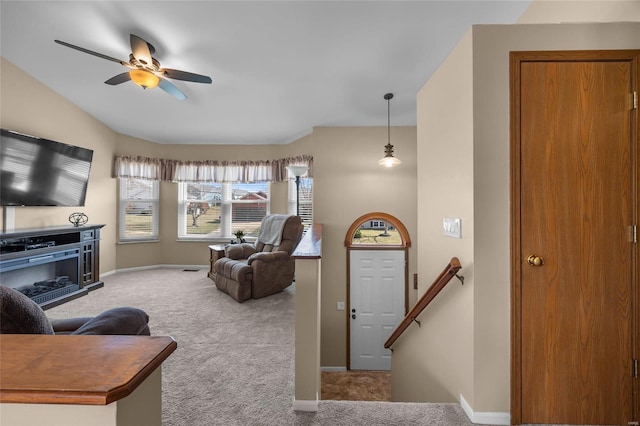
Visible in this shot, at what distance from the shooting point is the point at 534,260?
1.57 m

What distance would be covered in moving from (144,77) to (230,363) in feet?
9.11

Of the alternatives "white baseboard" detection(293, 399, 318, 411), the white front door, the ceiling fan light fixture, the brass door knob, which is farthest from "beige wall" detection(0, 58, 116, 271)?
the brass door knob

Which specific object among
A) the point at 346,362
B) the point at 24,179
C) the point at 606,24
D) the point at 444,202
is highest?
the point at 606,24

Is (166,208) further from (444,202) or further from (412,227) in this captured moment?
(444,202)

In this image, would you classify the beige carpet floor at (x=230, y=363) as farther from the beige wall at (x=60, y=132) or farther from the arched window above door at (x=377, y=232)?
the arched window above door at (x=377, y=232)

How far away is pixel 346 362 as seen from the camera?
4.36 m

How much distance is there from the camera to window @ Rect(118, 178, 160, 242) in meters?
5.41

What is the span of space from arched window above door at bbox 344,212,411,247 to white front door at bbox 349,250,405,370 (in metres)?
0.16

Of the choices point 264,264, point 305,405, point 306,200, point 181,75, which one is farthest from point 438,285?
point 306,200

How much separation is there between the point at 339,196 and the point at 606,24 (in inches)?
132

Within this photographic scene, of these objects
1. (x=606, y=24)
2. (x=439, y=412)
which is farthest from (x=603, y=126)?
(x=439, y=412)

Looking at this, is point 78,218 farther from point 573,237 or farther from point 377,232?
point 573,237

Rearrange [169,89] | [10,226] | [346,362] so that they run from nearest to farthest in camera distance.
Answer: [169,89] → [10,226] → [346,362]

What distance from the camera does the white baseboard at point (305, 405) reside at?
1721 mm
